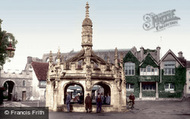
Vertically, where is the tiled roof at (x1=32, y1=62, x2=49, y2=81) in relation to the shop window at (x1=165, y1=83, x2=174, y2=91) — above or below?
above

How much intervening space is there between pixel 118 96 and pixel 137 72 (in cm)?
3379

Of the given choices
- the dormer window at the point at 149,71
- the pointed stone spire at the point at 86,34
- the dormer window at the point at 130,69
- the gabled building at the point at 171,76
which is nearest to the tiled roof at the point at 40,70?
the dormer window at the point at 130,69

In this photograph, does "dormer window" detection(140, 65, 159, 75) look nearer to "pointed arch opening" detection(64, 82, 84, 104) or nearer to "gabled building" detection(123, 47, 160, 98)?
"gabled building" detection(123, 47, 160, 98)

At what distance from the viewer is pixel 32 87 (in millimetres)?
67250

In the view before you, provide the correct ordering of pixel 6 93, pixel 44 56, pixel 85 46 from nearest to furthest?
pixel 85 46 → pixel 6 93 → pixel 44 56

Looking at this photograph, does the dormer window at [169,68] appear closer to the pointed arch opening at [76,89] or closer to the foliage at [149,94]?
the foliage at [149,94]

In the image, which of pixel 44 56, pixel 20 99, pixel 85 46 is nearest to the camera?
pixel 85 46

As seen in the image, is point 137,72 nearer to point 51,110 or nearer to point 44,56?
point 51,110

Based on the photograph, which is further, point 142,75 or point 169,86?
point 142,75

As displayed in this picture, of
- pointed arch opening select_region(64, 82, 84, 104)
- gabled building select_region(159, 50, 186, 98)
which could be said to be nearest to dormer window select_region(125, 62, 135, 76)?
gabled building select_region(159, 50, 186, 98)

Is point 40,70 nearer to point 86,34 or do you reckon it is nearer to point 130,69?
point 130,69

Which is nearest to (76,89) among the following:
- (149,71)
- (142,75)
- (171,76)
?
(142,75)

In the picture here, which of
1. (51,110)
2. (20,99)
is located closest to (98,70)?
(51,110)

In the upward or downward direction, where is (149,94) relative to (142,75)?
downward
